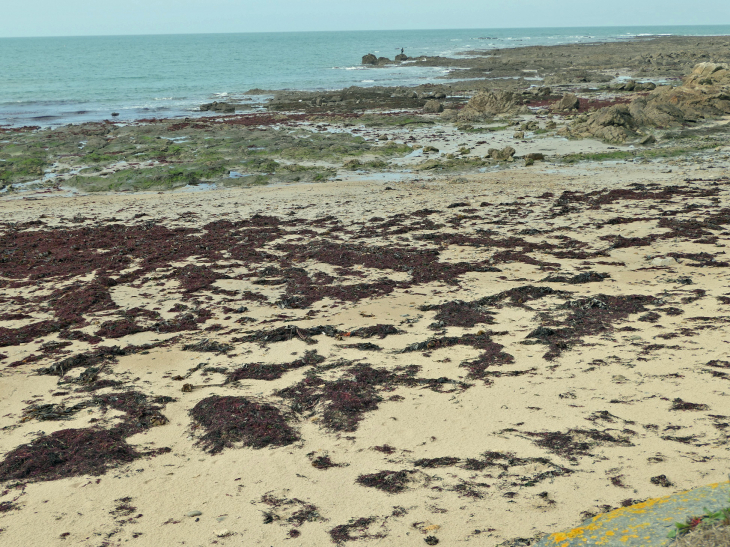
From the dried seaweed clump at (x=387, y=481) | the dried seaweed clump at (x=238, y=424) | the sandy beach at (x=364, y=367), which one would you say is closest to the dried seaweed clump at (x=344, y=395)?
the sandy beach at (x=364, y=367)

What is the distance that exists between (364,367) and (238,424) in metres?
1.89

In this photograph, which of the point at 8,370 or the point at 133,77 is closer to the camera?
the point at 8,370

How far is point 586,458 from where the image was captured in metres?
4.90

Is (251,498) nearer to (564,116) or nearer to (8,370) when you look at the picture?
(8,370)

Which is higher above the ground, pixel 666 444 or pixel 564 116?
pixel 564 116

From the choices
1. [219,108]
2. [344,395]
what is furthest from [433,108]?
[344,395]

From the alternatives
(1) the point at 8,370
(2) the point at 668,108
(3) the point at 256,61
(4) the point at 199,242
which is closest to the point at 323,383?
(1) the point at 8,370

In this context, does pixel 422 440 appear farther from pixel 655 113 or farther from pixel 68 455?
pixel 655 113

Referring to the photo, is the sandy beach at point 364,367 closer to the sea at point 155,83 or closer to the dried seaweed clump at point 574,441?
the dried seaweed clump at point 574,441

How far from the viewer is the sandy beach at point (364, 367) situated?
15.0 feet

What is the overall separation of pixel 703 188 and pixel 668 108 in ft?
42.3

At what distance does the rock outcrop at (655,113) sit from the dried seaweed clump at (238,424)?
879 inches

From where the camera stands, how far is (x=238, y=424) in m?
5.87

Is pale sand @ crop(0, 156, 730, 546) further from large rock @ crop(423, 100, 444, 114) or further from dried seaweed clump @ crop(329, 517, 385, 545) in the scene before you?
large rock @ crop(423, 100, 444, 114)
